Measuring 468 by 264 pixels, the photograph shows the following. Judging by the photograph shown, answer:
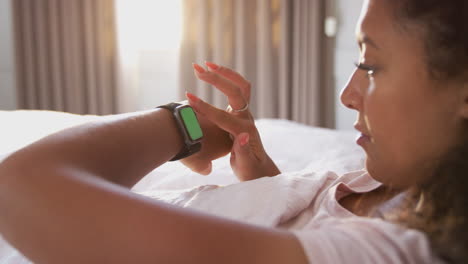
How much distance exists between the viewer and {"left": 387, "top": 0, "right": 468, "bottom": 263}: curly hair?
2.02 ft

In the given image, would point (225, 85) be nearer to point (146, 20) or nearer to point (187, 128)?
point (187, 128)

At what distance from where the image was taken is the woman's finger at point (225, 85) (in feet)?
3.51

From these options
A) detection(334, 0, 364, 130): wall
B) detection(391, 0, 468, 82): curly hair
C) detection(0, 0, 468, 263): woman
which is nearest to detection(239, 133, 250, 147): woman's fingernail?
detection(0, 0, 468, 263): woman

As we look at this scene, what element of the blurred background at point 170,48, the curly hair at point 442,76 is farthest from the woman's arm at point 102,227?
the blurred background at point 170,48

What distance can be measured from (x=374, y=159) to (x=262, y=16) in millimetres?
2507

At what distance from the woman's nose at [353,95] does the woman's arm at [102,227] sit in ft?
0.96

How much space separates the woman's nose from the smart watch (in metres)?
0.30

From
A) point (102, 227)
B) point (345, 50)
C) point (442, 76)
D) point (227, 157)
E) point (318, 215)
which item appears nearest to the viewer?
point (102, 227)

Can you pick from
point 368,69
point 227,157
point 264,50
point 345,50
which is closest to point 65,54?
point 264,50

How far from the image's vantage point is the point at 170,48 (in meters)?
3.38

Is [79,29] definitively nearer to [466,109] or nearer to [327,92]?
[327,92]

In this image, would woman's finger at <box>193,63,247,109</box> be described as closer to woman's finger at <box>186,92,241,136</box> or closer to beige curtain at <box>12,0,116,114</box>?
woman's finger at <box>186,92,241,136</box>

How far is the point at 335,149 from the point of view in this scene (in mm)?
1558

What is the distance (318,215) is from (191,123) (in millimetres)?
314
